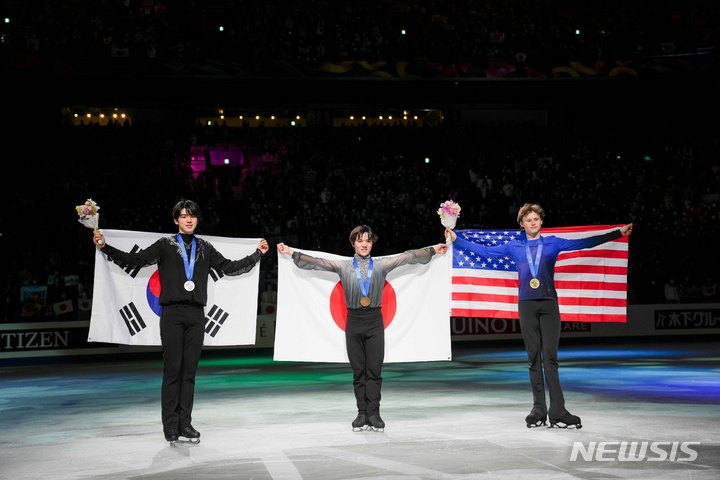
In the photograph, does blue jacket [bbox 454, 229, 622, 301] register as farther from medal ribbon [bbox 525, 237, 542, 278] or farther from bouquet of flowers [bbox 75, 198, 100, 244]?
bouquet of flowers [bbox 75, 198, 100, 244]

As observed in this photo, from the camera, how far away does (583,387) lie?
46.2 feet

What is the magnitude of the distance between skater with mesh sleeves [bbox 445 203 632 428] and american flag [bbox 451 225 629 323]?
2.04 meters

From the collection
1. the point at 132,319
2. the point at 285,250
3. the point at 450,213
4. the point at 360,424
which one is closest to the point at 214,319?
the point at 132,319

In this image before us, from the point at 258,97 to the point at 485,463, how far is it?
1237 inches

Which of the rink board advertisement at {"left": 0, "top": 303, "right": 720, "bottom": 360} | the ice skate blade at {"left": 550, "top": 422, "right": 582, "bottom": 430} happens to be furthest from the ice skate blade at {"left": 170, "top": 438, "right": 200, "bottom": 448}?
the rink board advertisement at {"left": 0, "top": 303, "right": 720, "bottom": 360}

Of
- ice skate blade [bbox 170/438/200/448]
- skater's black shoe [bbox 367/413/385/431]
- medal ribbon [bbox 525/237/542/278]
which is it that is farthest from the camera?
medal ribbon [bbox 525/237/542/278]

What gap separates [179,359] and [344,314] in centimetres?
259

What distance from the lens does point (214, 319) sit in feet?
35.6

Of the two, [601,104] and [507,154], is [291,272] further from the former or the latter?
[601,104]

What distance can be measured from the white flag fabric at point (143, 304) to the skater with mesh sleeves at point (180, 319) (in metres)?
1.21

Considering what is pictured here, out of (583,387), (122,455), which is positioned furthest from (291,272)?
(583,387)

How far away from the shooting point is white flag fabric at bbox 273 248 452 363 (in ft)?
36.7

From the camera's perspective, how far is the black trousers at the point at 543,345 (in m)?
9.72

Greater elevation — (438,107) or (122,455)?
(438,107)
